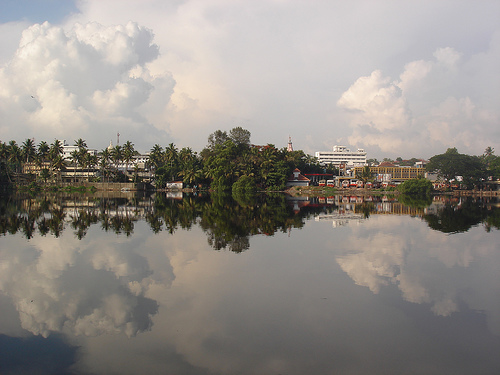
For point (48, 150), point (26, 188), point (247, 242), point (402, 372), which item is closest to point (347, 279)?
point (402, 372)

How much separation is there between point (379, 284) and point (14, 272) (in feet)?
39.8

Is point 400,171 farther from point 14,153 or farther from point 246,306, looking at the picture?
point 246,306

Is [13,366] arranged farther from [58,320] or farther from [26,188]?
[26,188]

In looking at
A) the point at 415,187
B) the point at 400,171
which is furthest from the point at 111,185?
the point at 400,171

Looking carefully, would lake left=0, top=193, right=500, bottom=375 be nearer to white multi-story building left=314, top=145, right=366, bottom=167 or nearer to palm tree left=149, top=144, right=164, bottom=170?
palm tree left=149, top=144, right=164, bottom=170

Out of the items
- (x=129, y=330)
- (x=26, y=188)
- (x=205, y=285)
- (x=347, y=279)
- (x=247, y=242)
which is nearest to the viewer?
(x=129, y=330)

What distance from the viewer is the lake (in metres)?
7.44

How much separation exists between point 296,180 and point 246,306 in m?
75.2

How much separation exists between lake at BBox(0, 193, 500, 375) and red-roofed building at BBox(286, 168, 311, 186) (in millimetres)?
64585

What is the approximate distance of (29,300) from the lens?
409 inches

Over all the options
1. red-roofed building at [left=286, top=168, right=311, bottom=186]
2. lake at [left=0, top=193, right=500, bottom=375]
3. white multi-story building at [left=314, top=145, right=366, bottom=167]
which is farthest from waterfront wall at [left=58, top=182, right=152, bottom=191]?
white multi-story building at [left=314, top=145, right=366, bottom=167]

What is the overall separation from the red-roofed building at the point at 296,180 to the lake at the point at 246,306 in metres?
64.6

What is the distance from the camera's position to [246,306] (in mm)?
10031

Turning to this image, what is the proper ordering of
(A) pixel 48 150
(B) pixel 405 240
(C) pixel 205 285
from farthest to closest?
(A) pixel 48 150
(B) pixel 405 240
(C) pixel 205 285
